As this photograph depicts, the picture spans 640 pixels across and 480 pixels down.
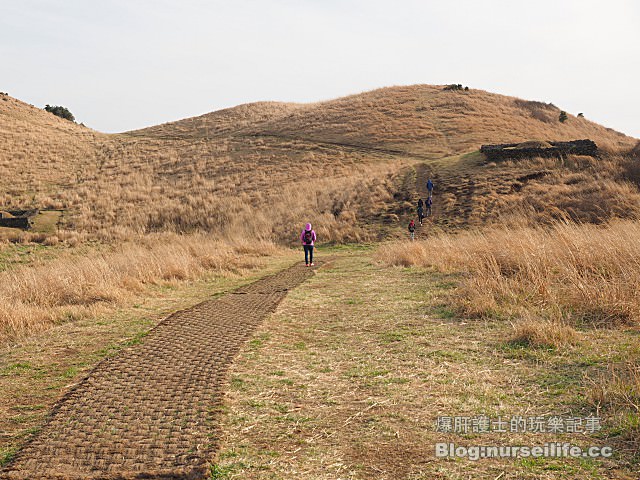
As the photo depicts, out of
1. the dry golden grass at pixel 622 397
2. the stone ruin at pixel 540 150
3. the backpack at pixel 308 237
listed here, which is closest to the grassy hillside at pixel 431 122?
the stone ruin at pixel 540 150

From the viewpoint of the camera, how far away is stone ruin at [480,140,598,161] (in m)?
31.7

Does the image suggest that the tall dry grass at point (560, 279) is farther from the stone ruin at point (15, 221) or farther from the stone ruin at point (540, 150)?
the stone ruin at point (15, 221)

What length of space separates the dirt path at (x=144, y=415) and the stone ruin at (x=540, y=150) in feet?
97.9

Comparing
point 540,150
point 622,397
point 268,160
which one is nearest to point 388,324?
point 622,397

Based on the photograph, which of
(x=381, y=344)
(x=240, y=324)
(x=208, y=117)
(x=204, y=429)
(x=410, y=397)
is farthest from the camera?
(x=208, y=117)

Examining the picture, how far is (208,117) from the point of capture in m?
72.6

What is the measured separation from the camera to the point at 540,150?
32938 millimetres

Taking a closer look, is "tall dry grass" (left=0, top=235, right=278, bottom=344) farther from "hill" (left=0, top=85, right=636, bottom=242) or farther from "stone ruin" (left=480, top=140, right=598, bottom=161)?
"stone ruin" (left=480, top=140, right=598, bottom=161)

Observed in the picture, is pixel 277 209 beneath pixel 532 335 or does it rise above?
above

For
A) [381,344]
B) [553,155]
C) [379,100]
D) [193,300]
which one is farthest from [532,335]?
[379,100]

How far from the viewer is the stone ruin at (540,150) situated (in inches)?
1249

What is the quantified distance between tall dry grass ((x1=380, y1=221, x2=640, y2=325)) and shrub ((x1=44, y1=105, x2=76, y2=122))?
7933 cm

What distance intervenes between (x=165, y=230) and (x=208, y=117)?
45.0m

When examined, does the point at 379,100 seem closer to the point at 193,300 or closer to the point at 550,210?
the point at 550,210
